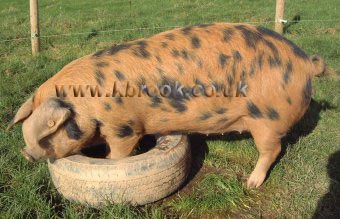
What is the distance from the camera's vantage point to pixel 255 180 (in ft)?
14.1

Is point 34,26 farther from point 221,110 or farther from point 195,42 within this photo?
point 221,110

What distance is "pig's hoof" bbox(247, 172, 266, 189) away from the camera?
169 inches

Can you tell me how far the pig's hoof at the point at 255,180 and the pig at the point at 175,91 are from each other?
1.14ft

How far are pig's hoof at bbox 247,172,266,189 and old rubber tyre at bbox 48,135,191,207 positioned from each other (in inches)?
31.7

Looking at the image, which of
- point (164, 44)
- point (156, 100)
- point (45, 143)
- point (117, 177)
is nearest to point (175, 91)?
point (156, 100)

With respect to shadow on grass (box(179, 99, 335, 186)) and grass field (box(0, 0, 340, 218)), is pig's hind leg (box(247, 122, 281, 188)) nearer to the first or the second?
grass field (box(0, 0, 340, 218))

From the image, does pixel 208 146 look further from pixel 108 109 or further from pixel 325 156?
pixel 108 109

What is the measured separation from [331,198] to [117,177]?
204 centimetres

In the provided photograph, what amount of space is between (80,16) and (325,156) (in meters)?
7.95

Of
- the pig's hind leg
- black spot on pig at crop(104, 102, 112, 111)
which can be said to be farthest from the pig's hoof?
black spot on pig at crop(104, 102, 112, 111)

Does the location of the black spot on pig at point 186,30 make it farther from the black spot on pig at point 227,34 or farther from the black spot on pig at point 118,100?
the black spot on pig at point 118,100

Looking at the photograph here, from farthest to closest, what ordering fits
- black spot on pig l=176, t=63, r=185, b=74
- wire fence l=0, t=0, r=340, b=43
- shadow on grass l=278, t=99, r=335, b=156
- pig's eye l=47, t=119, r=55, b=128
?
wire fence l=0, t=0, r=340, b=43
shadow on grass l=278, t=99, r=335, b=156
black spot on pig l=176, t=63, r=185, b=74
pig's eye l=47, t=119, r=55, b=128

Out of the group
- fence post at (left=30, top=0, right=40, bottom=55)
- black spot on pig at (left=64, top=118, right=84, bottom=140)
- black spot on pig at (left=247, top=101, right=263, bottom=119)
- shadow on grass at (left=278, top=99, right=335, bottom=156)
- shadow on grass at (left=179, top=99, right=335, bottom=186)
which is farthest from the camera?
fence post at (left=30, top=0, right=40, bottom=55)

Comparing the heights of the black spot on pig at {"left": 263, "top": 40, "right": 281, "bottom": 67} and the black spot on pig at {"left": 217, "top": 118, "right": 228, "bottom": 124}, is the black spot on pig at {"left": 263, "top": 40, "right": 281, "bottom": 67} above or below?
above
